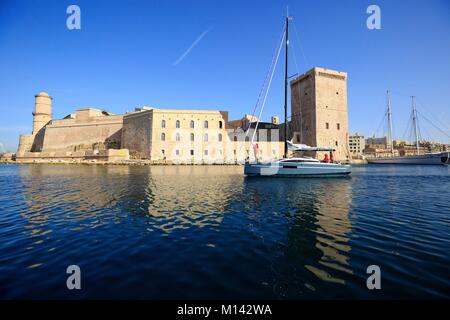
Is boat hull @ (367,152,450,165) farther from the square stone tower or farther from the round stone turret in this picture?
the round stone turret

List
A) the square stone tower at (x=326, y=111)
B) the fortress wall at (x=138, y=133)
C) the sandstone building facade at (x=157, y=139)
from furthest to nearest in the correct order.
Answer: the square stone tower at (x=326, y=111) < the fortress wall at (x=138, y=133) < the sandstone building facade at (x=157, y=139)

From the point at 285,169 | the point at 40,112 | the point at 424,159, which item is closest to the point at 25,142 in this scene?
the point at 40,112

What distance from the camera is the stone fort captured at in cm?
4544

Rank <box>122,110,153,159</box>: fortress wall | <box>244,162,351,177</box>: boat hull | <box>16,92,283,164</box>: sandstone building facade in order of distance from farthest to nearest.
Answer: <box>122,110,153,159</box>: fortress wall
<box>16,92,283,164</box>: sandstone building facade
<box>244,162,351,177</box>: boat hull

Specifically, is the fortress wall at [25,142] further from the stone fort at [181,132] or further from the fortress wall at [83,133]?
the fortress wall at [83,133]

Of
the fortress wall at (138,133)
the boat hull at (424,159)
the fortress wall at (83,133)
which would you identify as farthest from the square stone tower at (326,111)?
the fortress wall at (83,133)

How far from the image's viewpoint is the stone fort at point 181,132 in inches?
1789

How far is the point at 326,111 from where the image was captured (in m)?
51.2

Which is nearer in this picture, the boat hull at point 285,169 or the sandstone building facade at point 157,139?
the boat hull at point 285,169

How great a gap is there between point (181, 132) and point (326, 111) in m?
34.2

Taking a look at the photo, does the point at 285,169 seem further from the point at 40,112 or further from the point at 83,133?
the point at 40,112

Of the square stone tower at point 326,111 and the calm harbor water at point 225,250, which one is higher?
the square stone tower at point 326,111

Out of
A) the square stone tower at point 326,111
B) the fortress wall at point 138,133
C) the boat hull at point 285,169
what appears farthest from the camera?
the square stone tower at point 326,111

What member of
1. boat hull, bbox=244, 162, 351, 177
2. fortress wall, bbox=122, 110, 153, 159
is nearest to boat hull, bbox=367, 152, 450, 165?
boat hull, bbox=244, 162, 351, 177
